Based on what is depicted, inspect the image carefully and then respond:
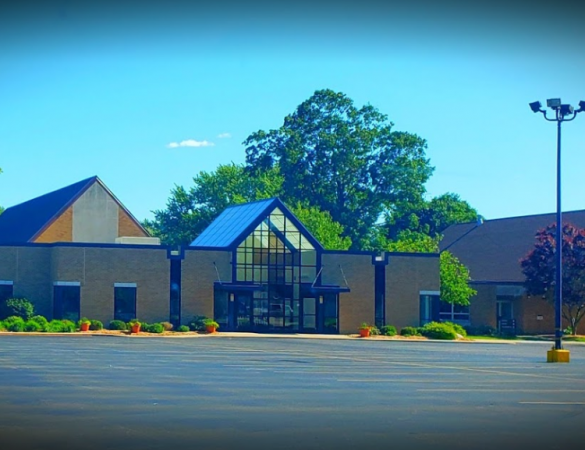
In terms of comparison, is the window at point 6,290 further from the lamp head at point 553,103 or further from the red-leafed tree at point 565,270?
the lamp head at point 553,103

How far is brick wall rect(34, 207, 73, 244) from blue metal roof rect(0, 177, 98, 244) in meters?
0.37

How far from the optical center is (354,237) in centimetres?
8638

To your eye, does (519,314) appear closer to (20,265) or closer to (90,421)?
(20,265)

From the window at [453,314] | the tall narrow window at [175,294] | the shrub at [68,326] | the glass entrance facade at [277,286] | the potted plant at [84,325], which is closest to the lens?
the shrub at [68,326]

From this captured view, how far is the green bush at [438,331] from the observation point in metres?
53.5

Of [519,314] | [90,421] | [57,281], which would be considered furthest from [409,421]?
[519,314]

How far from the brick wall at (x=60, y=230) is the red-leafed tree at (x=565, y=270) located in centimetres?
2846

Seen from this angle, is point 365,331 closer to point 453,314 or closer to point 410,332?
point 410,332

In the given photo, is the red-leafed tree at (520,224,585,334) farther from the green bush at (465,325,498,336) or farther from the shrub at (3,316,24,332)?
the shrub at (3,316,24,332)

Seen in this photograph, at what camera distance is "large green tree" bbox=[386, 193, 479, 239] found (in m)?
87.4

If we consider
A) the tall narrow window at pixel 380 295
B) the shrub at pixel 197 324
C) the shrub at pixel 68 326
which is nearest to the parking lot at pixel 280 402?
the shrub at pixel 68 326

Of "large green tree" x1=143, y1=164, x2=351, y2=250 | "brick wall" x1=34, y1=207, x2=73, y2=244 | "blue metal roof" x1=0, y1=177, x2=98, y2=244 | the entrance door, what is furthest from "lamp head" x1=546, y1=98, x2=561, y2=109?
"large green tree" x1=143, y1=164, x2=351, y2=250

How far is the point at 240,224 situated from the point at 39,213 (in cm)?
1918

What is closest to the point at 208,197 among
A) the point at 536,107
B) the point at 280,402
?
the point at 536,107
